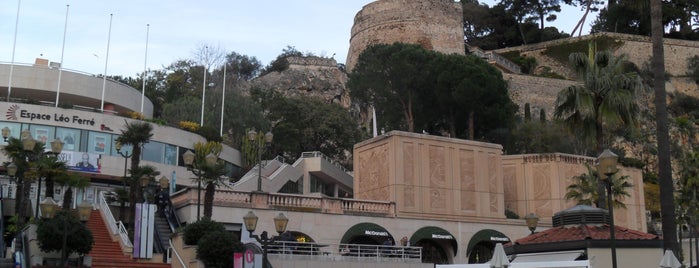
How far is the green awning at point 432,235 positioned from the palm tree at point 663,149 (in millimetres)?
17502

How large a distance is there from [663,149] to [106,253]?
1702cm

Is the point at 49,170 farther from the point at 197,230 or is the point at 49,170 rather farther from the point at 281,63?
the point at 281,63

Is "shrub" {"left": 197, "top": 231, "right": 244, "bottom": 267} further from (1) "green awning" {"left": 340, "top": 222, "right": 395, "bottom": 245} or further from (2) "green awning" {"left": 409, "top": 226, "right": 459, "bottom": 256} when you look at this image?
(2) "green awning" {"left": 409, "top": 226, "right": 459, "bottom": 256}

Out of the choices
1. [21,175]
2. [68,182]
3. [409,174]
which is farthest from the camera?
[409,174]

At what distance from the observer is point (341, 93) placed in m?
81.4

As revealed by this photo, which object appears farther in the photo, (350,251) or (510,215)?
(510,215)

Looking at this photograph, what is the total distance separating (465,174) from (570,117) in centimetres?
1164

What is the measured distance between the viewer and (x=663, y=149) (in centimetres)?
1730

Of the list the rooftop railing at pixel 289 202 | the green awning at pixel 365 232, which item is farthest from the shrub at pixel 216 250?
the green awning at pixel 365 232

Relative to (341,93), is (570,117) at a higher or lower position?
lower

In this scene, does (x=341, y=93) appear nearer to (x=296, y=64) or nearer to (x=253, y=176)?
(x=296, y=64)

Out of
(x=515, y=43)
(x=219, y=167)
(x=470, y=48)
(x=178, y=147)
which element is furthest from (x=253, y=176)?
(x=515, y=43)

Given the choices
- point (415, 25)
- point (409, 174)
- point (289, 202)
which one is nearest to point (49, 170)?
point (289, 202)

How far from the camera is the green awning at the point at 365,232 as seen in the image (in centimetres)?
3286
